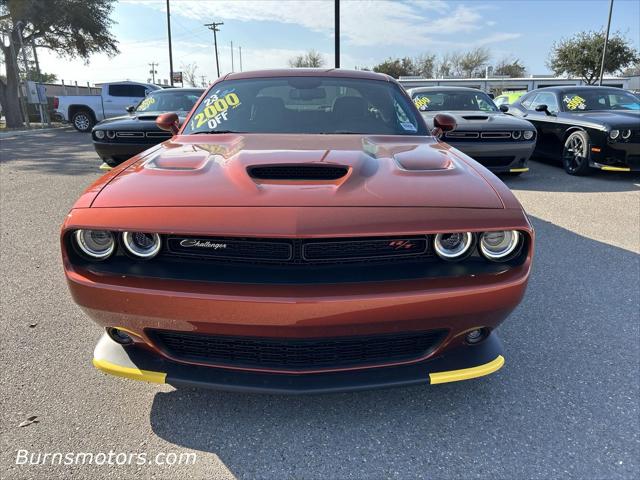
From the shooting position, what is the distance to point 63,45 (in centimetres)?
2169

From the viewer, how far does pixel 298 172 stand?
6.30ft

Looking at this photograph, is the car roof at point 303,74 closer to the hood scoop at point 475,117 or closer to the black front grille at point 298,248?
Result: the black front grille at point 298,248

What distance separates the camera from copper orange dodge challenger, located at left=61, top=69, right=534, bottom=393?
160 cm

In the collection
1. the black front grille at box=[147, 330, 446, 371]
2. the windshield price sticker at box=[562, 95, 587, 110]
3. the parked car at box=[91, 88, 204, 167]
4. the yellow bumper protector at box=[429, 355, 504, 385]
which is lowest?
the yellow bumper protector at box=[429, 355, 504, 385]

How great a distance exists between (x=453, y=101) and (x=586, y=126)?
2.14 meters

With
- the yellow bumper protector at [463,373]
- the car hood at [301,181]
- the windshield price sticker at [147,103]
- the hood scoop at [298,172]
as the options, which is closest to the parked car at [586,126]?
the car hood at [301,181]

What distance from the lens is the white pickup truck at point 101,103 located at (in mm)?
16922

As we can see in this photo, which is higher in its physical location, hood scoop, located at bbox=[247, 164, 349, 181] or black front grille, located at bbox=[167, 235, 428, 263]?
hood scoop, located at bbox=[247, 164, 349, 181]

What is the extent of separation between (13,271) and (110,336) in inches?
90.4

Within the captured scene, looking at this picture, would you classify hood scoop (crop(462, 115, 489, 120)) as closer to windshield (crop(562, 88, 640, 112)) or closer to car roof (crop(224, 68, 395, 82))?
windshield (crop(562, 88, 640, 112))

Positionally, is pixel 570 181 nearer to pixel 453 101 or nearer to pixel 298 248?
pixel 453 101

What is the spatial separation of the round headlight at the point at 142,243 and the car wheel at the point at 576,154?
7309 mm

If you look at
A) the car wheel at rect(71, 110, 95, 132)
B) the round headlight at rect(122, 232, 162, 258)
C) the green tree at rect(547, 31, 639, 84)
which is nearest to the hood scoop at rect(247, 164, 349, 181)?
the round headlight at rect(122, 232, 162, 258)

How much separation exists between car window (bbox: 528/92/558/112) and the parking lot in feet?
20.1
